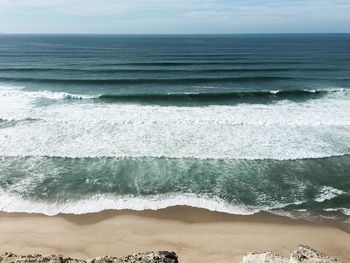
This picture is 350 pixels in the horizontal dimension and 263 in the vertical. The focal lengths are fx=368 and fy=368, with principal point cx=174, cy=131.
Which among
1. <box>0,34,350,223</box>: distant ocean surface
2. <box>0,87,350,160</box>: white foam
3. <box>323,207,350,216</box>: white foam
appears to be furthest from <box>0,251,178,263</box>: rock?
<box>0,87,350,160</box>: white foam

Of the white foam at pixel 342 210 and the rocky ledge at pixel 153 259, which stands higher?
the rocky ledge at pixel 153 259

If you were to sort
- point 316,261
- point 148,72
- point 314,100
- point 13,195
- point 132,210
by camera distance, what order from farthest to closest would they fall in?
point 148,72 → point 314,100 → point 13,195 → point 132,210 → point 316,261

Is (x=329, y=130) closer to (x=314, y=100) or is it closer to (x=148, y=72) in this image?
(x=314, y=100)

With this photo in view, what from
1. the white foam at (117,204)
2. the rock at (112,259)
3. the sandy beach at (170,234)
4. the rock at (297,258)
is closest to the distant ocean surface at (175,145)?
the white foam at (117,204)

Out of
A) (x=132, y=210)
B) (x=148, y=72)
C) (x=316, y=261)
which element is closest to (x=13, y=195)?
(x=132, y=210)

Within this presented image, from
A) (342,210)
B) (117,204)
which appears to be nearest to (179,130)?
(117,204)

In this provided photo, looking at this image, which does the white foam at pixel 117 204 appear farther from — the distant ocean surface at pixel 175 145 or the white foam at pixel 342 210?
the white foam at pixel 342 210

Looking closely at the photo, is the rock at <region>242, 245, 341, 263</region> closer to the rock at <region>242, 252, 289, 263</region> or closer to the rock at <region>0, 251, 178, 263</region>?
the rock at <region>242, 252, 289, 263</region>
